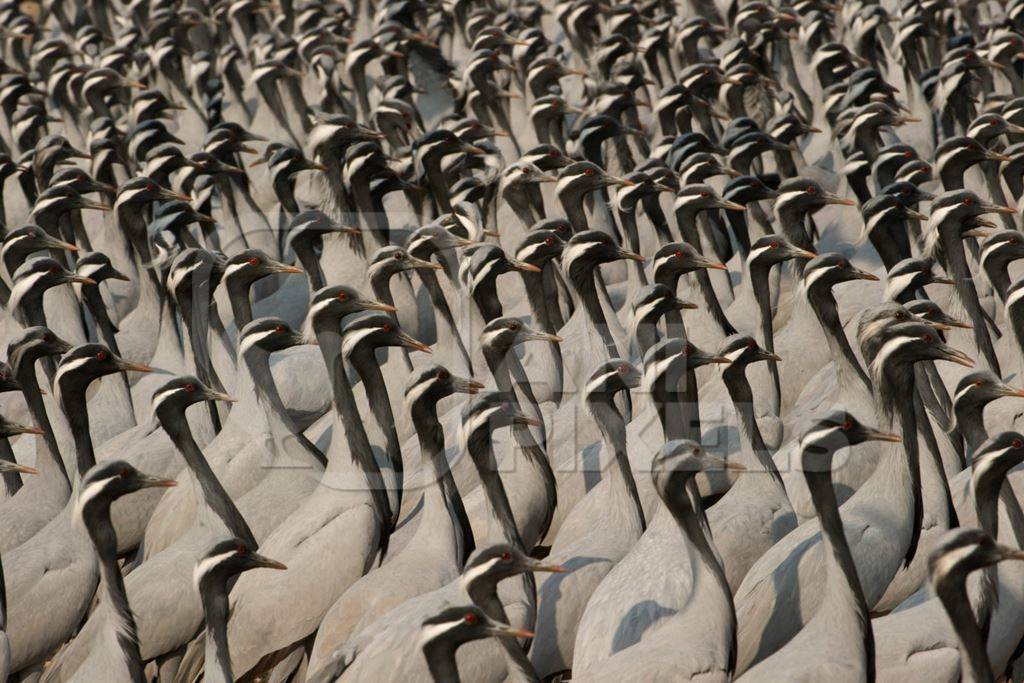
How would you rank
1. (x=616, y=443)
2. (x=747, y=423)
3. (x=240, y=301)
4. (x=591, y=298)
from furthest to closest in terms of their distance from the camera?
1. (x=240, y=301)
2. (x=591, y=298)
3. (x=747, y=423)
4. (x=616, y=443)

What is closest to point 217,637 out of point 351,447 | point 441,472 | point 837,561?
point 441,472

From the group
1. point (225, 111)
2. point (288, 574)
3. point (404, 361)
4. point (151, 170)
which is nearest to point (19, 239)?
point (151, 170)

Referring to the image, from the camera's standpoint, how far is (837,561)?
754 cm

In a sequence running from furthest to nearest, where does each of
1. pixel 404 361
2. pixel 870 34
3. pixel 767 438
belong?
pixel 870 34
pixel 404 361
pixel 767 438

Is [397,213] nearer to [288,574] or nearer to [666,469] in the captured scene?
[288,574]

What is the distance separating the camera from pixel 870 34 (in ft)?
60.4

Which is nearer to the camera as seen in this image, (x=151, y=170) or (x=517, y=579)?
(x=517, y=579)

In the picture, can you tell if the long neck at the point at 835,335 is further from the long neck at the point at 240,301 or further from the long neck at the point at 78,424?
the long neck at the point at 78,424

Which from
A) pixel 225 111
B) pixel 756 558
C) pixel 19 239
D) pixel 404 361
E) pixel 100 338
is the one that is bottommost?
pixel 756 558

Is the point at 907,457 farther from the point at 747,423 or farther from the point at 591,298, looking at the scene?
the point at 591,298

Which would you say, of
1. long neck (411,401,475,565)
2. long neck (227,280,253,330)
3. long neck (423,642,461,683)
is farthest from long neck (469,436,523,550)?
long neck (227,280,253,330)

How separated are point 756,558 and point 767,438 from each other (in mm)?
1486

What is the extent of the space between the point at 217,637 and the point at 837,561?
3309mm

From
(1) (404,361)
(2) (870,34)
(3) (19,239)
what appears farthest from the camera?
(2) (870,34)
